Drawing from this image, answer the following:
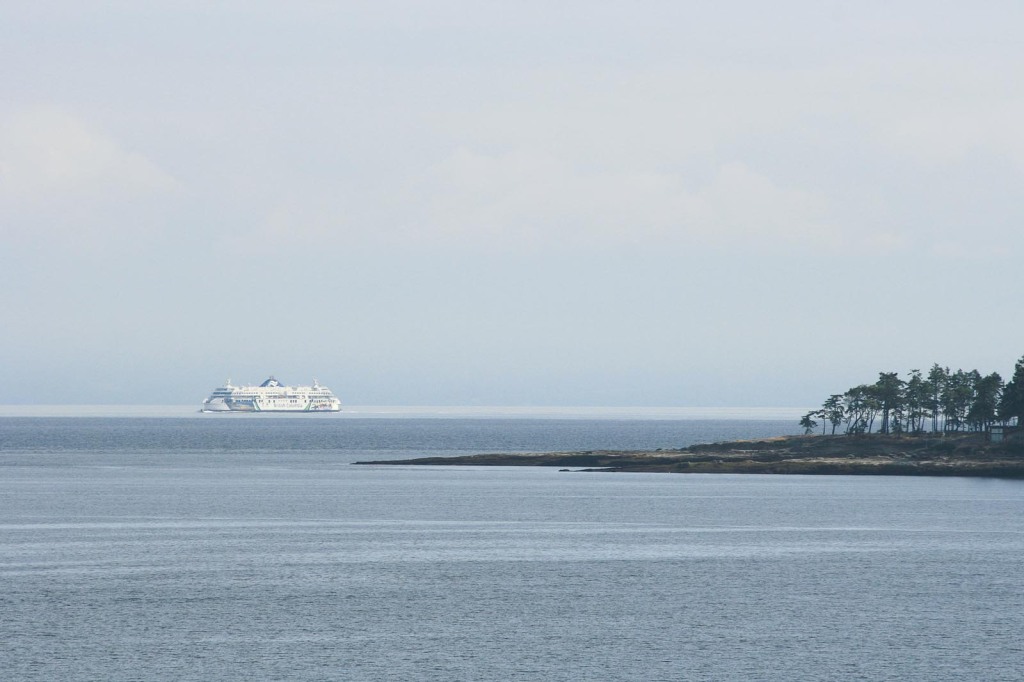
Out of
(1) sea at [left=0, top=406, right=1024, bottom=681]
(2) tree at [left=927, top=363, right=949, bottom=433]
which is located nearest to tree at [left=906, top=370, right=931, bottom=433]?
(2) tree at [left=927, top=363, right=949, bottom=433]

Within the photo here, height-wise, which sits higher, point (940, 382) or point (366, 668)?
point (940, 382)

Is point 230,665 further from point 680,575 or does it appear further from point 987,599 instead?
point 987,599

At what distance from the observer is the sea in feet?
154

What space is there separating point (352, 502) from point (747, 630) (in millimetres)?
64570

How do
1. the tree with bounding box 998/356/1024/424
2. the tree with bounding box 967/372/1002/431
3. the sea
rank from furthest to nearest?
the tree with bounding box 967/372/1002/431
the tree with bounding box 998/356/1024/424
the sea

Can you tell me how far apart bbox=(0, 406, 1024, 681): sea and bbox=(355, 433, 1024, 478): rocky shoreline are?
30.3 meters

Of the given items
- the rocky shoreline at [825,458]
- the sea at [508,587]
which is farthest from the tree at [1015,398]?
the sea at [508,587]

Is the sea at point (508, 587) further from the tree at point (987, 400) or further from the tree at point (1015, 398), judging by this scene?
the tree at point (987, 400)

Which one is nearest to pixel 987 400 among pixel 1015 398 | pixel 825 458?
pixel 1015 398

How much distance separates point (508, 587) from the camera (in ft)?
208

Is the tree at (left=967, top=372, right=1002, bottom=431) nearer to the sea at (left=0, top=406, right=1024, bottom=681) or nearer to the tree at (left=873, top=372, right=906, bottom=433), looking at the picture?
the tree at (left=873, top=372, right=906, bottom=433)

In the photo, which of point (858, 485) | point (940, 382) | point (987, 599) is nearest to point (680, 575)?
point (987, 599)

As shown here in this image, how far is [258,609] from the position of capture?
56.8 m

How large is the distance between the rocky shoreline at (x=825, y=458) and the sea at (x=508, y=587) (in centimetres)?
3031
